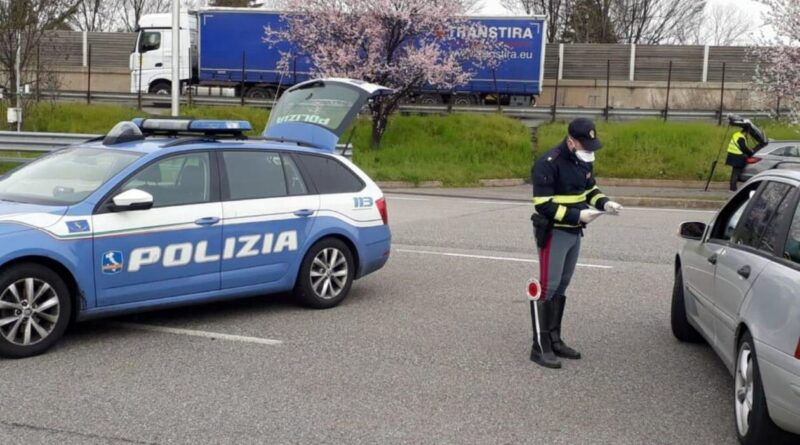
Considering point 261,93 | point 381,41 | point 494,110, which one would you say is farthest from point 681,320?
point 261,93

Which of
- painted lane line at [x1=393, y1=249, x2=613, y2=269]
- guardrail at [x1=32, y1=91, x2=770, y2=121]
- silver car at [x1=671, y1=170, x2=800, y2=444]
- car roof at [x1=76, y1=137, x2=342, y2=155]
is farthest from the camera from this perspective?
guardrail at [x1=32, y1=91, x2=770, y2=121]

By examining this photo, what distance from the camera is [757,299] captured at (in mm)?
4527

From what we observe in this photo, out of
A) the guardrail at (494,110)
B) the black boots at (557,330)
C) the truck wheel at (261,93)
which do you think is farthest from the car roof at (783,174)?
the truck wheel at (261,93)

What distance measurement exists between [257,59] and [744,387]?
30390 mm

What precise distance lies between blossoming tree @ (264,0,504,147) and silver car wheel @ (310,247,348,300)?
63.0ft

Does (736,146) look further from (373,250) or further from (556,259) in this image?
(556,259)

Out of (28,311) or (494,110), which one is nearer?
(28,311)

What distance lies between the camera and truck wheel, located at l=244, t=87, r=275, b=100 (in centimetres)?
3388

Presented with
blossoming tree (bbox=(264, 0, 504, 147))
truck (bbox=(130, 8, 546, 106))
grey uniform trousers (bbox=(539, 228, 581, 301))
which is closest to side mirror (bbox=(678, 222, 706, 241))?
grey uniform trousers (bbox=(539, 228, 581, 301))

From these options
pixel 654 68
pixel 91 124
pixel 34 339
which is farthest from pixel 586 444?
pixel 654 68

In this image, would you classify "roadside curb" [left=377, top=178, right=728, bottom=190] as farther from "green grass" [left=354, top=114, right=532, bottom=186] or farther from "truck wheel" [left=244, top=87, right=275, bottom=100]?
"truck wheel" [left=244, top=87, right=275, bottom=100]

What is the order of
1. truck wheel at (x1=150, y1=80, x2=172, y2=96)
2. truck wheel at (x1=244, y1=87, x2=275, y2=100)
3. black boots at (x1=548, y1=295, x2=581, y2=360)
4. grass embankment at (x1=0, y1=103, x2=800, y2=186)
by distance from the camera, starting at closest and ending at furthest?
black boots at (x1=548, y1=295, x2=581, y2=360) < grass embankment at (x1=0, y1=103, x2=800, y2=186) < truck wheel at (x1=244, y1=87, x2=275, y2=100) < truck wheel at (x1=150, y1=80, x2=172, y2=96)

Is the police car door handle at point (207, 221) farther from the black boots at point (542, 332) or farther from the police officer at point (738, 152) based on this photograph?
the police officer at point (738, 152)

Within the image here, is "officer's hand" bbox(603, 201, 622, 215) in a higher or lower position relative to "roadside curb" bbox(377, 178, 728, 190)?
higher
